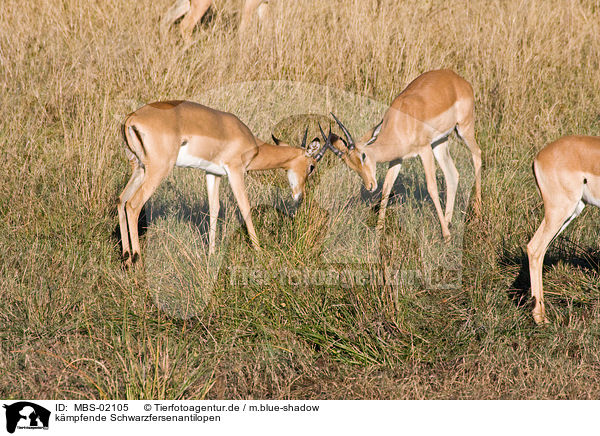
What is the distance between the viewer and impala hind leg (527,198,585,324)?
3984 millimetres

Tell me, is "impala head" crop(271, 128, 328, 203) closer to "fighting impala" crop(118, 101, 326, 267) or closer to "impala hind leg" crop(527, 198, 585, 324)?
"fighting impala" crop(118, 101, 326, 267)

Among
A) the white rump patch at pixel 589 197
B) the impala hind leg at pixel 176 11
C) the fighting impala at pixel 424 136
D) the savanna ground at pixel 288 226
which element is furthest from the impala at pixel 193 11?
the white rump patch at pixel 589 197

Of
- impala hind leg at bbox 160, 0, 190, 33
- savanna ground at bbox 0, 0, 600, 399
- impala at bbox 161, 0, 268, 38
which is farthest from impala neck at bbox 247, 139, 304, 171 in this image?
impala hind leg at bbox 160, 0, 190, 33

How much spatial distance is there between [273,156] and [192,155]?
80 centimetres

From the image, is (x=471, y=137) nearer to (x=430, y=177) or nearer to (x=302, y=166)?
(x=430, y=177)

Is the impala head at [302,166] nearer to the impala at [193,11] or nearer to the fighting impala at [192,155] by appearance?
the fighting impala at [192,155]

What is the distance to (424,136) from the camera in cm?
584

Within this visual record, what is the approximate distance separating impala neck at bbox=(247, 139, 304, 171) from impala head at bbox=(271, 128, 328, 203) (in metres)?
0.03

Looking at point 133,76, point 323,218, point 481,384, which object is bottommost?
point 481,384

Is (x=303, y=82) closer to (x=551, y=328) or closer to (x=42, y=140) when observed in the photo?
(x=42, y=140)

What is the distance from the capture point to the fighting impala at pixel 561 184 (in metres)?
3.93

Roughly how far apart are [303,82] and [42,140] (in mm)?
2409
